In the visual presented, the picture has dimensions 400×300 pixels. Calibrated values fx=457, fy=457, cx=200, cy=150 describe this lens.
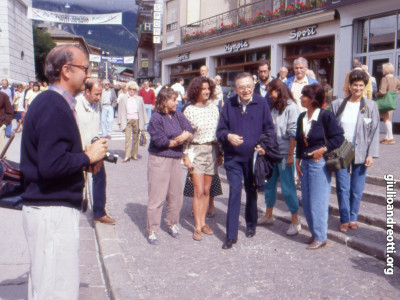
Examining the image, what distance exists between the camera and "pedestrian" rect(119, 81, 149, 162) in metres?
11.9

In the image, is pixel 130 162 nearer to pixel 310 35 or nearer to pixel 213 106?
pixel 213 106

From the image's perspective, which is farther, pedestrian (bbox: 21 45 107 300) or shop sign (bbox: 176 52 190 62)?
shop sign (bbox: 176 52 190 62)

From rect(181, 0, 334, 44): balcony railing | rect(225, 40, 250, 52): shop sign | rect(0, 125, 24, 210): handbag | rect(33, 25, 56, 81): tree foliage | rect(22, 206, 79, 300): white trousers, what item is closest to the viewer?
rect(22, 206, 79, 300): white trousers

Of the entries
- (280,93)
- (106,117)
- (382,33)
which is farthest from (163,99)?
(382,33)

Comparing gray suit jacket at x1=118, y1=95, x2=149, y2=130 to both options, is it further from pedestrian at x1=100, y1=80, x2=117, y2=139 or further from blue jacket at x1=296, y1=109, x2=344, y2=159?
blue jacket at x1=296, y1=109, x2=344, y2=159

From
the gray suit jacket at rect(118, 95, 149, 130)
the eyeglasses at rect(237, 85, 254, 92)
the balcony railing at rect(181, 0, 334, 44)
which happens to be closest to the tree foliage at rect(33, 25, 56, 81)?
the balcony railing at rect(181, 0, 334, 44)

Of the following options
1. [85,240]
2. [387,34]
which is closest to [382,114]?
[387,34]

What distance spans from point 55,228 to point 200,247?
301 centimetres

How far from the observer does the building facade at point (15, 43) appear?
32.4 metres

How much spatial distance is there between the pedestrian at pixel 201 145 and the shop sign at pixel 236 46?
694 inches

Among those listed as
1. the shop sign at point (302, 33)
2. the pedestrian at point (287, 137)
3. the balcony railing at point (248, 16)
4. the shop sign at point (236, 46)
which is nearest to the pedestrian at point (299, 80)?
the pedestrian at point (287, 137)

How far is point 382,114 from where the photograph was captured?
1104cm

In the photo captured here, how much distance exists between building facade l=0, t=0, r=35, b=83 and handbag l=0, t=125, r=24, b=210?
30767 millimetres

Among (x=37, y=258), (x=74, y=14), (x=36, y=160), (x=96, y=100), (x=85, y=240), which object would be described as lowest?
(x=85, y=240)
